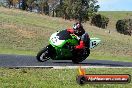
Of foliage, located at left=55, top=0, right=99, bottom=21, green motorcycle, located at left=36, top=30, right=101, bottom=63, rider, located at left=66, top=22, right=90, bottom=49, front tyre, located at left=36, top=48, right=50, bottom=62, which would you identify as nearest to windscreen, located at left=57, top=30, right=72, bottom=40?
green motorcycle, located at left=36, top=30, right=101, bottom=63

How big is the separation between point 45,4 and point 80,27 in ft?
345

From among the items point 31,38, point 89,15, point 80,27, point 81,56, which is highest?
point 80,27

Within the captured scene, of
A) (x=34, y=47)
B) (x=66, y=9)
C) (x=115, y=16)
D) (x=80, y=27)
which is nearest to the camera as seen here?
(x=80, y=27)

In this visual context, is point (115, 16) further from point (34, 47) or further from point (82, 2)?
point (34, 47)

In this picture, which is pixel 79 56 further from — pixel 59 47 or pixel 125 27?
pixel 125 27

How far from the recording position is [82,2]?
11662 centimetres

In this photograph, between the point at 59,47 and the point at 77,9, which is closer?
the point at 59,47

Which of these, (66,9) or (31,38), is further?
(66,9)

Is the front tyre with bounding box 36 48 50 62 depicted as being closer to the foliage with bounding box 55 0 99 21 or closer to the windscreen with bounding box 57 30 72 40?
the windscreen with bounding box 57 30 72 40

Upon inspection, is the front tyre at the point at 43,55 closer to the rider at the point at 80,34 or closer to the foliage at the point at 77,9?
the rider at the point at 80,34

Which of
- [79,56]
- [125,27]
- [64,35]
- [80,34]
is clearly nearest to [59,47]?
[64,35]

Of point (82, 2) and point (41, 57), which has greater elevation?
point (41, 57)

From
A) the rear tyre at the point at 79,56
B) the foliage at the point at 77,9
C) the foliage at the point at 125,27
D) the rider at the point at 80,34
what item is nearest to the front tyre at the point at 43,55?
the rider at the point at 80,34

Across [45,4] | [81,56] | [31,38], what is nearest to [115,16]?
[45,4]
